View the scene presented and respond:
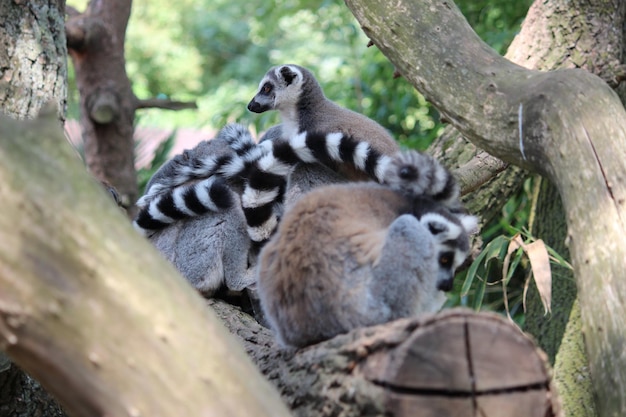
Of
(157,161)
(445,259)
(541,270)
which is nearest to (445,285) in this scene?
(445,259)

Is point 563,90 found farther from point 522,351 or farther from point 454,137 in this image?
point 454,137

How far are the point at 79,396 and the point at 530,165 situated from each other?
82.1 inches

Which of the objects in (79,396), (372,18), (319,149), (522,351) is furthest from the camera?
(319,149)

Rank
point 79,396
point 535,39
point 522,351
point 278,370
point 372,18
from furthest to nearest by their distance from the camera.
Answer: point 535,39 → point 372,18 → point 278,370 → point 522,351 → point 79,396

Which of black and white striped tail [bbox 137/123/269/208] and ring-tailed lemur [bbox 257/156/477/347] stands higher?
black and white striped tail [bbox 137/123/269/208]

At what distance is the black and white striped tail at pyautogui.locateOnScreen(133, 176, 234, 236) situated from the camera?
4805mm

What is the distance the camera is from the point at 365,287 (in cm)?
304

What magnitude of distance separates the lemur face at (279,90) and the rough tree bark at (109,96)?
7.30 feet

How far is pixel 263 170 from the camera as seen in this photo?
450cm

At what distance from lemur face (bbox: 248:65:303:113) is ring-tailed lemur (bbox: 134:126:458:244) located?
594mm

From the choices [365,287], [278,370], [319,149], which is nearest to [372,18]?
[319,149]

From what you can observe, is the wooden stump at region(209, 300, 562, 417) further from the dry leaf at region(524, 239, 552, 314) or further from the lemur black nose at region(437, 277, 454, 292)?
the dry leaf at region(524, 239, 552, 314)

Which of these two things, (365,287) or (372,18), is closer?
(365,287)

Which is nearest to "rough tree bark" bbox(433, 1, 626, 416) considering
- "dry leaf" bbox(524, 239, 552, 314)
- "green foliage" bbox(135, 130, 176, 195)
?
"dry leaf" bbox(524, 239, 552, 314)
